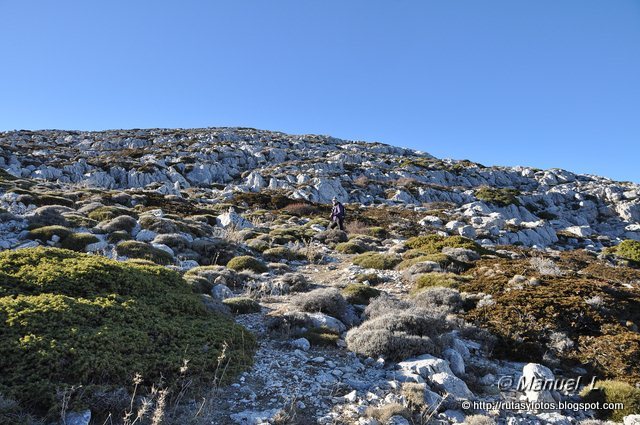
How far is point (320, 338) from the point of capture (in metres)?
7.76

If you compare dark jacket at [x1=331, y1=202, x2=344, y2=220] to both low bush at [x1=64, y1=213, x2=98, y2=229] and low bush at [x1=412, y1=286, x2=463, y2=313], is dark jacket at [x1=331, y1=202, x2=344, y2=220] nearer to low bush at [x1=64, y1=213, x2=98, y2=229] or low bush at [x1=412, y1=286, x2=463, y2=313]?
low bush at [x1=64, y1=213, x2=98, y2=229]

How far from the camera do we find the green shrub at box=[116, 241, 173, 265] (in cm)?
1341

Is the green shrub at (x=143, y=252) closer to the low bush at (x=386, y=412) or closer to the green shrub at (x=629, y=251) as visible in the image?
the low bush at (x=386, y=412)

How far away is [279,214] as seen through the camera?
32344mm

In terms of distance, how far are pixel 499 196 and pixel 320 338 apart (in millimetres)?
56587

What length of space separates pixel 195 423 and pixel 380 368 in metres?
3.35

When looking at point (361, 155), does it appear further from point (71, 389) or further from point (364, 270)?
point (71, 389)

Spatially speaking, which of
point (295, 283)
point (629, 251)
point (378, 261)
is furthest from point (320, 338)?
point (629, 251)

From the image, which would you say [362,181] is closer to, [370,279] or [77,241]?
[370,279]

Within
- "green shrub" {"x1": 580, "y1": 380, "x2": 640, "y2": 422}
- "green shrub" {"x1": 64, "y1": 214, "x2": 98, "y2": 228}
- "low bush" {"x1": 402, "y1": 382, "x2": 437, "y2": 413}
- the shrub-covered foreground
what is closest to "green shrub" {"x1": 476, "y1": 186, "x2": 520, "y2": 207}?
"green shrub" {"x1": 64, "y1": 214, "x2": 98, "y2": 228}

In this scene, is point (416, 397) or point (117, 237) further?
point (117, 237)

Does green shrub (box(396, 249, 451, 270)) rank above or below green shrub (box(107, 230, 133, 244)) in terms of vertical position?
above

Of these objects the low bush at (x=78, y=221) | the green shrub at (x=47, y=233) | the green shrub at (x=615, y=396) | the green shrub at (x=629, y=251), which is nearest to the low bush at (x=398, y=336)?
the green shrub at (x=615, y=396)

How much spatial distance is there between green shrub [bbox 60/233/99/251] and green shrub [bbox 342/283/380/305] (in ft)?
32.5
